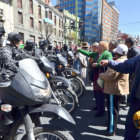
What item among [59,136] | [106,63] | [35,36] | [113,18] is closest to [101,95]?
[106,63]

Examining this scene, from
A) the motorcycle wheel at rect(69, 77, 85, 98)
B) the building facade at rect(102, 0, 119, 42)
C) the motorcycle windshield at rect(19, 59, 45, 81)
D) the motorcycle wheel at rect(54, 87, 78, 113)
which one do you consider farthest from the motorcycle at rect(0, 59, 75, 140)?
the building facade at rect(102, 0, 119, 42)

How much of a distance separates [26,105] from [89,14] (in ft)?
281

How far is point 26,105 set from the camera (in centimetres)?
169

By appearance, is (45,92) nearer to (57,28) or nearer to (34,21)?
(34,21)

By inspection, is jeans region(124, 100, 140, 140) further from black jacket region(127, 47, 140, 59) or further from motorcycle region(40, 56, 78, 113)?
black jacket region(127, 47, 140, 59)

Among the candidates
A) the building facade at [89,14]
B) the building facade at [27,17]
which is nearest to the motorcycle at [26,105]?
the building facade at [27,17]

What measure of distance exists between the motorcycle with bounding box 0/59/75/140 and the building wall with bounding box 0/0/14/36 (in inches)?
737

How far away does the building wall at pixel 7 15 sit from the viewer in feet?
58.2

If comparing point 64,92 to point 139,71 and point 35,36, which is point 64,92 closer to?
point 139,71

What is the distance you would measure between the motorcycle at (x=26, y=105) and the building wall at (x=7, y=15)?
61.4 ft

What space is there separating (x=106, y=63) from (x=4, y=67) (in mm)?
1287

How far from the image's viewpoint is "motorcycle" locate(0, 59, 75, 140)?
5.02 ft

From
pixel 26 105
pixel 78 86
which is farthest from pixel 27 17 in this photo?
pixel 26 105

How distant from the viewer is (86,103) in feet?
14.6
